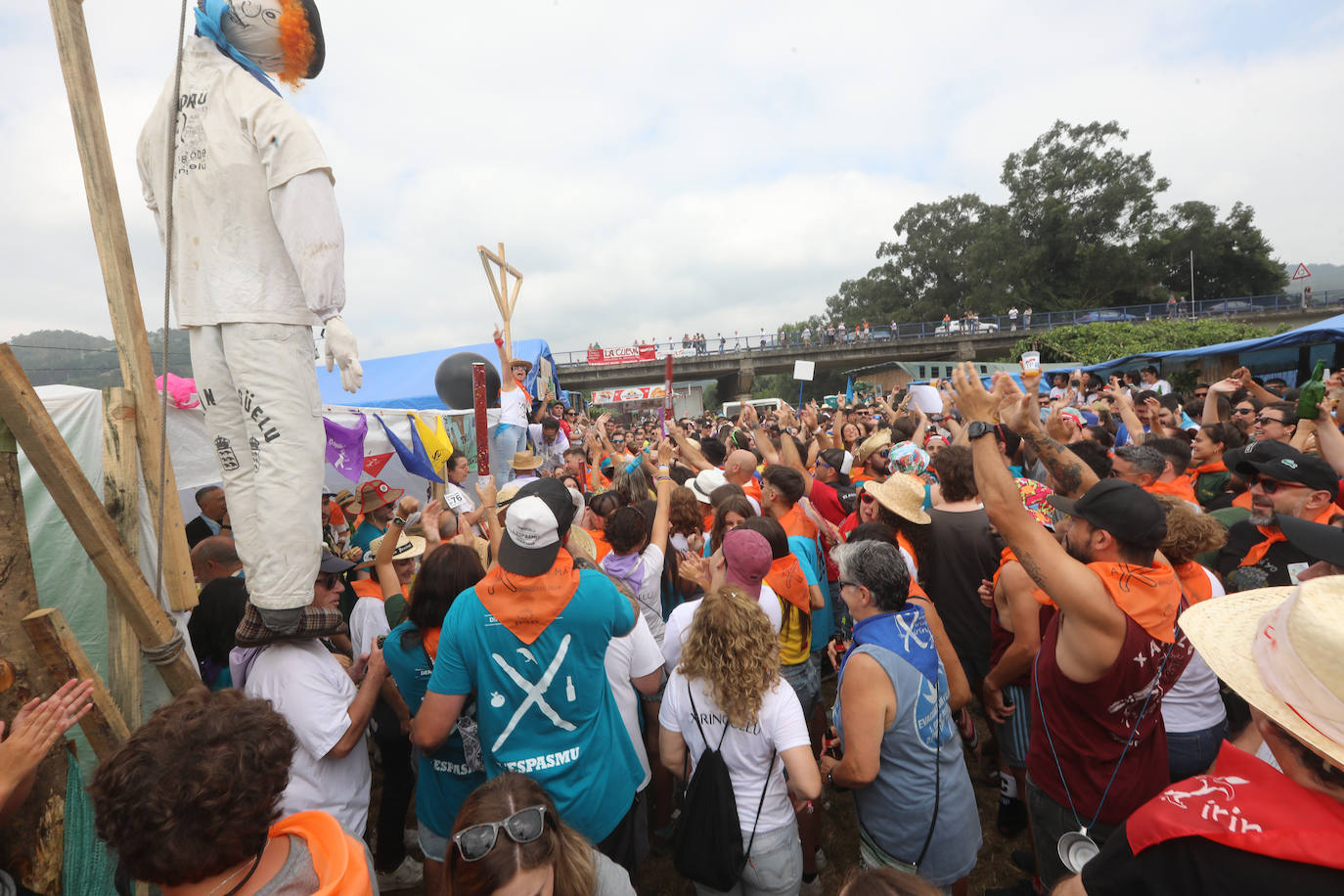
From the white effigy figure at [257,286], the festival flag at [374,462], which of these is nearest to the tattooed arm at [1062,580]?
the white effigy figure at [257,286]

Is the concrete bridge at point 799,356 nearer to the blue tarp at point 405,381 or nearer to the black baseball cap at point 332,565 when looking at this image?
the blue tarp at point 405,381

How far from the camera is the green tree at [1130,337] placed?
93.0ft

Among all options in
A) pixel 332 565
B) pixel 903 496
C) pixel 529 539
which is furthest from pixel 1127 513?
pixel 332 565

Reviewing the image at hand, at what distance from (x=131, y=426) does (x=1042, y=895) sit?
3.58 m

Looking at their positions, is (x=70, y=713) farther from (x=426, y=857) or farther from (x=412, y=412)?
(x=412, y=412)

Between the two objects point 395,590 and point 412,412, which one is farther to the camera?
point 412,412

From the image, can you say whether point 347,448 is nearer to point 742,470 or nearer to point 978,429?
point 742,470

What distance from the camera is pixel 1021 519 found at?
1.96 m

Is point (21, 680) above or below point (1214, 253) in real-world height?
below

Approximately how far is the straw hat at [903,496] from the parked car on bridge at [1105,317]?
3511 cm

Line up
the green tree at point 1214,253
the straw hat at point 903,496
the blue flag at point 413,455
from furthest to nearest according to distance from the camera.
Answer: the green tree at point 1214,253 < the blue flag at point 413,455 < the straw hat at point 903,496

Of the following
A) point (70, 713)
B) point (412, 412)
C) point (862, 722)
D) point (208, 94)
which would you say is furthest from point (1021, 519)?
point (412, 412)

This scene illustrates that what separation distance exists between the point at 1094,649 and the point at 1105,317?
131ft

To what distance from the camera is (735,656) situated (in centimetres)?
218
